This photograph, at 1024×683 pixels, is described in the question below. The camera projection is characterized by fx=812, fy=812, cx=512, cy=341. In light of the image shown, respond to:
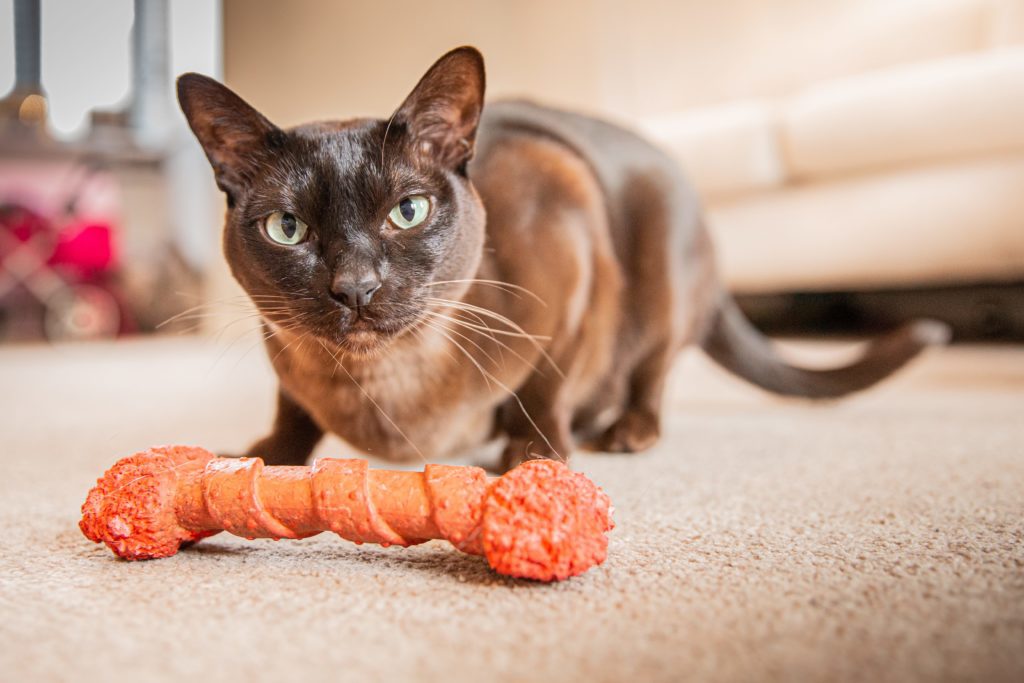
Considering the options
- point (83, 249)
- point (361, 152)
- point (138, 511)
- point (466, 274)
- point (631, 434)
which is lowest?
point (83, 249)

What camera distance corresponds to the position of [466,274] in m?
0.86

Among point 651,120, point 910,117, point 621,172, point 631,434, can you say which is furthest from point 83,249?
point 910,117

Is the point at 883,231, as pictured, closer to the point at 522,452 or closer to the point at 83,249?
the point at 522,452

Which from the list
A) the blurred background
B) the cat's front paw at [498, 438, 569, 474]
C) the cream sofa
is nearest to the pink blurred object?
the blurred background

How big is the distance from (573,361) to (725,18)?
84.6 inches

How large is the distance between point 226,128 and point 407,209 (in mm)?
205

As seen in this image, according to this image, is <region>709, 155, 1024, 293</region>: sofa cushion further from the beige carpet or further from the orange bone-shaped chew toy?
the orange bone-shaped chew toy

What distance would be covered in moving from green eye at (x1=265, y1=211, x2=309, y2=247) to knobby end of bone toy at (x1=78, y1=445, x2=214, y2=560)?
0.24 metres

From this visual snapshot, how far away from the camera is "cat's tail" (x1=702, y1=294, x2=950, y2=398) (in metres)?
1.26

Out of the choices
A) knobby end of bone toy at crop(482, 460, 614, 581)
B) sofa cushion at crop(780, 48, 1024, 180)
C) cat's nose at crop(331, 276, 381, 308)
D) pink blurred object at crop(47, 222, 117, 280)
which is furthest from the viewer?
pink blurred object at crop(47, 222, 117, 280)

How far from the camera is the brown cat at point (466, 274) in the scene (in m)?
0.75

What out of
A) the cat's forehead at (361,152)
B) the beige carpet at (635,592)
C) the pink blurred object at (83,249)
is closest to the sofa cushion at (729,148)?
the beige carpet at (635,592)

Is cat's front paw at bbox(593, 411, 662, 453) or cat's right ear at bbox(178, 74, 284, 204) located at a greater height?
cat's right ear at bbox(178, 74, 284, 204)

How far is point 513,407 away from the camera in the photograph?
0.98 meters
